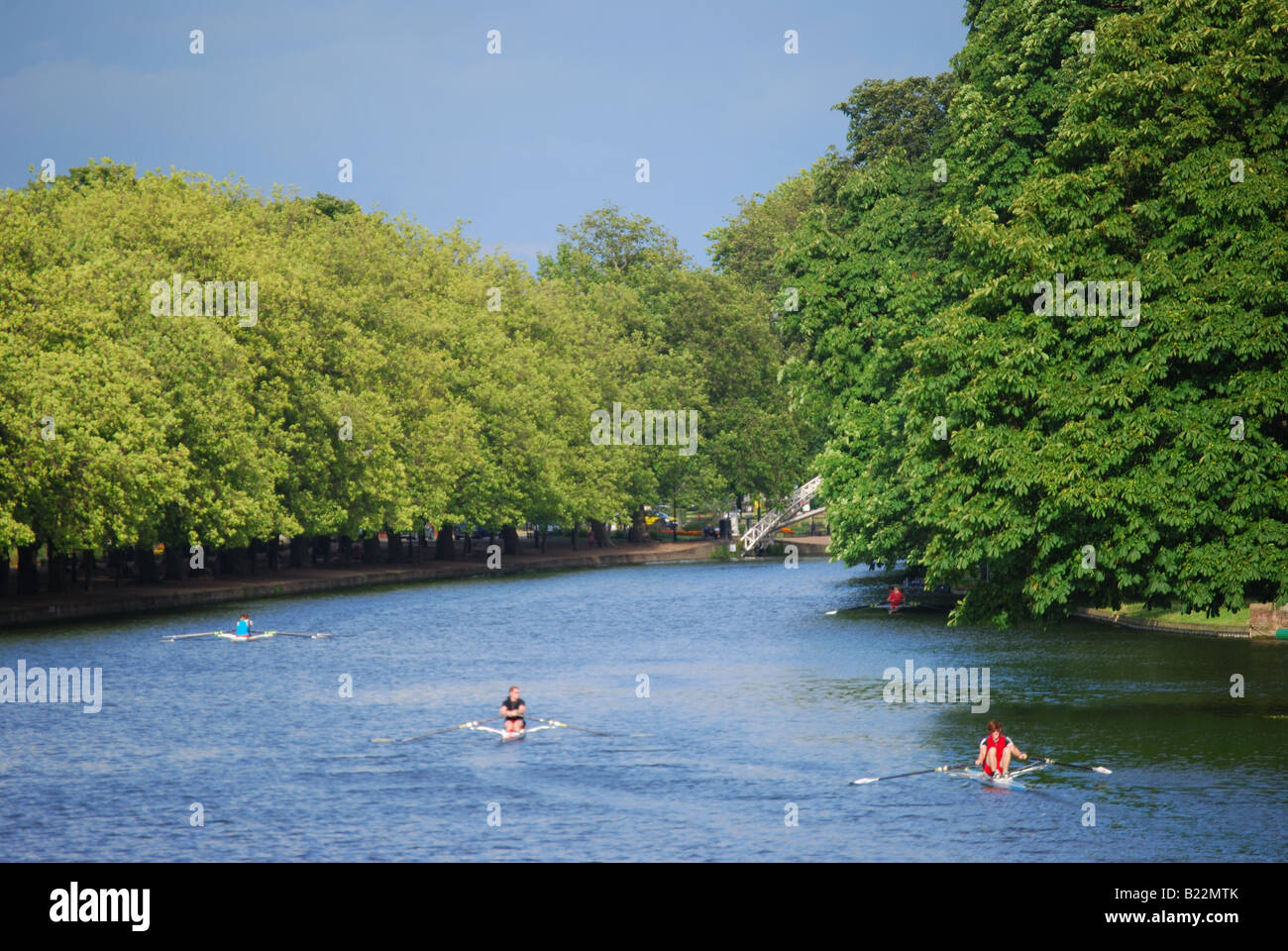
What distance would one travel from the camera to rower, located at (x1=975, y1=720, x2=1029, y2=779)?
35.7 m

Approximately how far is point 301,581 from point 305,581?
1.16 feet

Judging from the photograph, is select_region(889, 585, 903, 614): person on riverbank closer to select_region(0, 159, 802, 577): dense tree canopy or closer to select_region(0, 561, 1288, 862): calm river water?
select_region(0, 561, 1288, 862): calm river water

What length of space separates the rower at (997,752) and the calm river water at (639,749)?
0.69 m

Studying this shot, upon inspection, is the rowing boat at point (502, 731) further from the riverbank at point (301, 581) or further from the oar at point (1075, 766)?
the riverbank at point (301, 581)

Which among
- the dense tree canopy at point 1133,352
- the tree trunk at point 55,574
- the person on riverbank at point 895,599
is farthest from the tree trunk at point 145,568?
the dense tree canopy at point 1133,352

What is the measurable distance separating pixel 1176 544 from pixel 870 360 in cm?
3146

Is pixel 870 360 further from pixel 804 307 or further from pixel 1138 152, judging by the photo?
pixel 1138 152

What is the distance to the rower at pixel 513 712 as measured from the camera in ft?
142

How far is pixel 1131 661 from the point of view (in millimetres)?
54375

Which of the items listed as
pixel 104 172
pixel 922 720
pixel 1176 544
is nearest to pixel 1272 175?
pixel 1176 544

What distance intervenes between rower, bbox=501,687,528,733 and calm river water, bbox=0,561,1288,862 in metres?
1.16

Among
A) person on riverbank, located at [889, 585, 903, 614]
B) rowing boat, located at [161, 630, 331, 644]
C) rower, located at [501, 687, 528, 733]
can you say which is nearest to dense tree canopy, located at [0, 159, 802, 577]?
rowing boat, located at [161, 630, 331, 644]

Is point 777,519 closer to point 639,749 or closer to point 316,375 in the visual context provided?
point 316,375

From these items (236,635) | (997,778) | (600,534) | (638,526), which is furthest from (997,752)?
(638,526)
